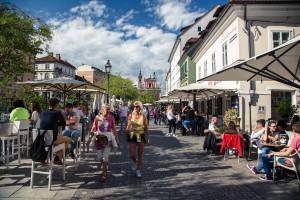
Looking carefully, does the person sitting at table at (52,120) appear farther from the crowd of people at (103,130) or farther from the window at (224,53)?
the window at (224,53)

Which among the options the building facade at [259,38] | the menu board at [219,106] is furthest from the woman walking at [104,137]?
the menu board at [219,106]

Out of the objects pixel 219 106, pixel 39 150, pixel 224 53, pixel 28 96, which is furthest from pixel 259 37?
pixel 39 150

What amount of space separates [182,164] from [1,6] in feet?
23.3

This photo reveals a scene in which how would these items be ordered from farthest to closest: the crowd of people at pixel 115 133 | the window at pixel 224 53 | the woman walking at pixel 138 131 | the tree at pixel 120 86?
the tree at pixel 120 86
the window at pixel 224 53
the woman walking at pixel 138 131
the crowd of people at pixel 115 133

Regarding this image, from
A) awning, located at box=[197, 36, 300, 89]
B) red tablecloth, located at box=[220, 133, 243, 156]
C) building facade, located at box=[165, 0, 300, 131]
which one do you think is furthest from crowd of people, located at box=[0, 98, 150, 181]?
building facade, located at box=[165, 0, 300, 131]

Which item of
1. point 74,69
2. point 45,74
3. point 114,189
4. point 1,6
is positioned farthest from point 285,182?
point 74,69

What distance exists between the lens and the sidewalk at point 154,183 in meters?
5.33

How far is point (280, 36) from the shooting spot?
53.3ft

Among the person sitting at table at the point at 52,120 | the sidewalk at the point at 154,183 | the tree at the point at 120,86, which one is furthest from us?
the tree at the point at 120,86

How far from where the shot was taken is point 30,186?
5.78m

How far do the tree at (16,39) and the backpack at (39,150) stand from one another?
4.51 m

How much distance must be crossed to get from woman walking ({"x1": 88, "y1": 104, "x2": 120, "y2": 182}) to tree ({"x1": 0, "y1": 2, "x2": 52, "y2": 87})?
14.5 feet

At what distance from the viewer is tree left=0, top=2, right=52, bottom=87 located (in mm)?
9051

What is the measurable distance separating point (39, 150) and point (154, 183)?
94.6 inches
